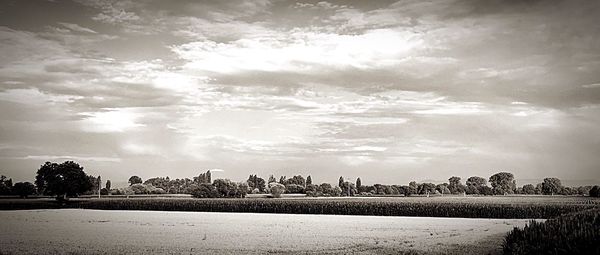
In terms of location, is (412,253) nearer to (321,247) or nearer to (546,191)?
(321,247)

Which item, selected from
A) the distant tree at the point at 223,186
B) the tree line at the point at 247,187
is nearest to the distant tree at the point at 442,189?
the tree line at the point at 247,187

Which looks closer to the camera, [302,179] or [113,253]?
[113,253]

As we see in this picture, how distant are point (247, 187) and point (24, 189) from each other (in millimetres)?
44983

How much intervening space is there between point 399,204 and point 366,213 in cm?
325

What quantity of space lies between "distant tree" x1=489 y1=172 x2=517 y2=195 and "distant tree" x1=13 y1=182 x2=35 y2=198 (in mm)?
109398

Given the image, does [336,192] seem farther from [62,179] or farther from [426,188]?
[62,179]

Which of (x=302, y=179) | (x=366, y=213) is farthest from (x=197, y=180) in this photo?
(x=366, y=213)

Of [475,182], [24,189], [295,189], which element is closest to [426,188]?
[475,182]

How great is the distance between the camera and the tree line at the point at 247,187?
238 ft

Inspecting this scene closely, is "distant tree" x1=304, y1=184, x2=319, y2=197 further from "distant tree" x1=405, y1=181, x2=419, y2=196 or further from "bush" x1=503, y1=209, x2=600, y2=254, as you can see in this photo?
"bush" x1=503, y1=209, x2=600, y2=254

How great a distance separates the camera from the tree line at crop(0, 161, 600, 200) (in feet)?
238

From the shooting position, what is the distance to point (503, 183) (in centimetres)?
14250

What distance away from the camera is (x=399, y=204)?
157ft

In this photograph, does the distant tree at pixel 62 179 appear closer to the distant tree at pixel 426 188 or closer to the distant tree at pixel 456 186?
the distant tree at pixel 426 188
